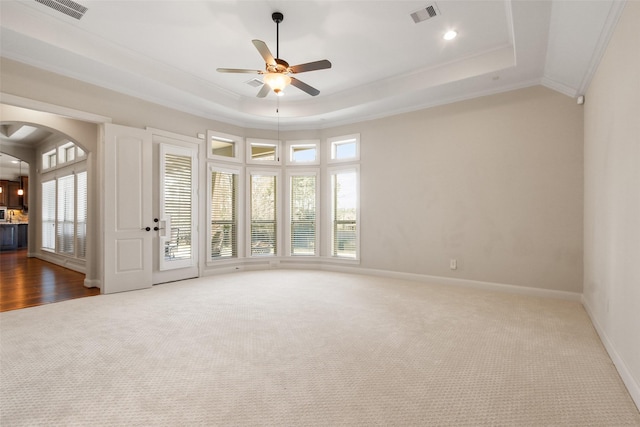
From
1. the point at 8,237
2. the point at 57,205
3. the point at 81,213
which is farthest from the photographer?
the point at 8,237

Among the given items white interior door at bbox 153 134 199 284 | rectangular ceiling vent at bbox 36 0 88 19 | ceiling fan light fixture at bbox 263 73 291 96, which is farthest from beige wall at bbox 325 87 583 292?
rectangular ceiling vent at bbox 36 0 88 19

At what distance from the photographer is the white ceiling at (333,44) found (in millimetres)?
3264

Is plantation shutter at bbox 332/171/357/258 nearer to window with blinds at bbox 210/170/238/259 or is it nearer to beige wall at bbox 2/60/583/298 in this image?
beige wall at bbox 2/60/583/298

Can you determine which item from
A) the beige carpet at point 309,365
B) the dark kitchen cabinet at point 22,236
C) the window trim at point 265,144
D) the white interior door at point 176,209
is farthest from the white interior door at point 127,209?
the dark kitchen cabinet at point 22,236

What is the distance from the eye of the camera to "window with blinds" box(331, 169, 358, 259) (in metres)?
6.26

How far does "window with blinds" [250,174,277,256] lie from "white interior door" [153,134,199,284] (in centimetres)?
123

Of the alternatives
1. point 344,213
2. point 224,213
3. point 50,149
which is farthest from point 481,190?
point 50,149

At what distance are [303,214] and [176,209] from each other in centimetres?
250

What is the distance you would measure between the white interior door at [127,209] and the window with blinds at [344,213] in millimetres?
3371

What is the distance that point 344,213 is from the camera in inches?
251

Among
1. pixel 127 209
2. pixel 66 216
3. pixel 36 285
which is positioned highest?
pixel 127 209

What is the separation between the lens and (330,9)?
337cm

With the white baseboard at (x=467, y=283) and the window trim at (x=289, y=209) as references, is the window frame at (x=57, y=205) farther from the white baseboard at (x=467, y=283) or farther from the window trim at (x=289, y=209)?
the white baseboard at (x=467, y=283)

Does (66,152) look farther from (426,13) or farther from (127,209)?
(426,13)
